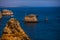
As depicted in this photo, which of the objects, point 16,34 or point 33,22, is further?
point 33,22

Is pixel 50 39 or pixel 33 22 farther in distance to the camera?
pixel 33 22

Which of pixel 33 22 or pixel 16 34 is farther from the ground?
pixel 16 34

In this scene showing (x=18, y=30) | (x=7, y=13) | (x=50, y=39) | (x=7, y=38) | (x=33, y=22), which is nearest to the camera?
(x=7, y=38)

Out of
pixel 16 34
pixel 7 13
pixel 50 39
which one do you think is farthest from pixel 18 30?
pixel 7 13

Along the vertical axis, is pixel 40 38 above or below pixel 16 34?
below

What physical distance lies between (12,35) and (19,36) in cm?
25

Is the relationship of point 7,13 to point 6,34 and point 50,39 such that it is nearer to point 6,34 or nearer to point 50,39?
point 50,39

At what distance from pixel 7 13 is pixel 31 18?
5475mm

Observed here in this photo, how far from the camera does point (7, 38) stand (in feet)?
21.3

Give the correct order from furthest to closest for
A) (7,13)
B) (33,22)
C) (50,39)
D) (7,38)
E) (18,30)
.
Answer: (7,13)
(33,22)
(50,39)
(18,30)
(7,38)

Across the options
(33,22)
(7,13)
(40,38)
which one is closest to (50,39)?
(40,38)

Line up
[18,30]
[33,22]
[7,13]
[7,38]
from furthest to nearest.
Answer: [7,13] < [33,22] < [18,30] < [7,38]

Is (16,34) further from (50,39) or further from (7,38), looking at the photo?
(50,39)

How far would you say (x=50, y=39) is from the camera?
11.5 meters
